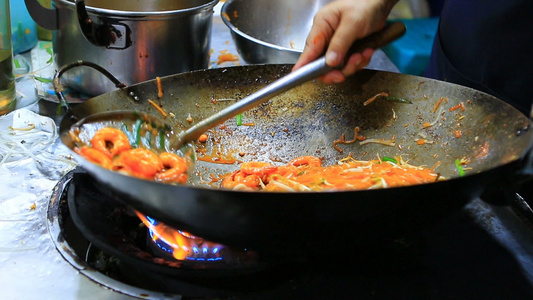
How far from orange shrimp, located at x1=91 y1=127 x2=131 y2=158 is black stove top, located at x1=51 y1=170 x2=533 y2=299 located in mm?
234

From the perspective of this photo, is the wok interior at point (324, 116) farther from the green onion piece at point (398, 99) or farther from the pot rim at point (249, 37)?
the pot rim at point (249, 37)

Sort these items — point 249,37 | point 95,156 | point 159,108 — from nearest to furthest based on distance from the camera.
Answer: point 95,156, point 159,108, point 249,37

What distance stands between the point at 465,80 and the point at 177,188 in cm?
154

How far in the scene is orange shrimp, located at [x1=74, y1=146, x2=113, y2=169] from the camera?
1.19 metres

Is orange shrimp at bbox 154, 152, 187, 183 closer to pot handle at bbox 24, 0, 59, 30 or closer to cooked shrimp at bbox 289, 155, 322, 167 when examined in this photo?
cooked shrimp at bbox 289, 155, 322, 167

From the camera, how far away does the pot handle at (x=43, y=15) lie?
197 cm

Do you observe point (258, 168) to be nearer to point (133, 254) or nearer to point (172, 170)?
point (172, 170)

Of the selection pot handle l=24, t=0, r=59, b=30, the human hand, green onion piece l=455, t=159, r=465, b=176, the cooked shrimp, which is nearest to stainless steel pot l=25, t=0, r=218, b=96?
pot handle l=24, t=0, r=59, b=30

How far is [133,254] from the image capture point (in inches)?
49.4

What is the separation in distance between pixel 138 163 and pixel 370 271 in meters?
0.69

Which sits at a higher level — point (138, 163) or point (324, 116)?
point (138, 163)

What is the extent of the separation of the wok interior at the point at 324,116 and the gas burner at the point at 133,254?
1.08 feet

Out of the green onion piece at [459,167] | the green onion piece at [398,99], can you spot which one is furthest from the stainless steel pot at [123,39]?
the green onion piece at [459,167]

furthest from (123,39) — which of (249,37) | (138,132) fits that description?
(138,132)
